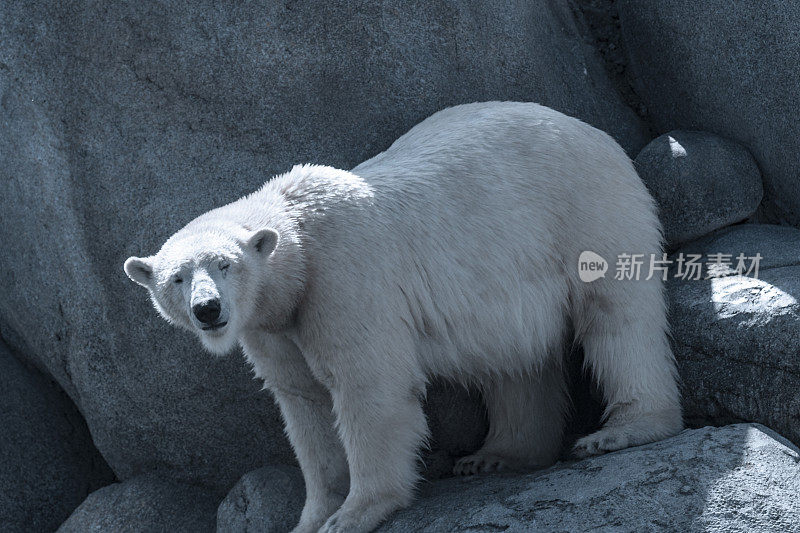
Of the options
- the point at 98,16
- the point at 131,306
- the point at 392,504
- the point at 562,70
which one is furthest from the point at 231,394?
the point at 562,70

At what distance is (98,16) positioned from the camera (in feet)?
16.2

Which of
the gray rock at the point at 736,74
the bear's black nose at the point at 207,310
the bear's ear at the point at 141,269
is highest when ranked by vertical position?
the gray rock at the point at 736,74

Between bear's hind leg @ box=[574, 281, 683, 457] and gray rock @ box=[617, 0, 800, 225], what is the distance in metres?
1.19

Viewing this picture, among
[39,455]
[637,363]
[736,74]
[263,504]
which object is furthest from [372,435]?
[736,74]

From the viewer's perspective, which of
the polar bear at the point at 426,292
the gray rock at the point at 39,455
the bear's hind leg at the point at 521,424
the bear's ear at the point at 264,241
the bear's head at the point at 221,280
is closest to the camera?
the bear's head at the point at 221,280

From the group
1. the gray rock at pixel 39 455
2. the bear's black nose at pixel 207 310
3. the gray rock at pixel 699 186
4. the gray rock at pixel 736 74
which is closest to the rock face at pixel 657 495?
the bear's black nose at pixel 207 310

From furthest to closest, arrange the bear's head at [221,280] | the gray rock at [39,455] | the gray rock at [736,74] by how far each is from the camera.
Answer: the gray rock at [39,455] → the gray rock at [736,74] → the bear's head at [221,280]

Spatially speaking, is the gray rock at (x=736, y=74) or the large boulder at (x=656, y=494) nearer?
the large boulder at (x=656, y=494)

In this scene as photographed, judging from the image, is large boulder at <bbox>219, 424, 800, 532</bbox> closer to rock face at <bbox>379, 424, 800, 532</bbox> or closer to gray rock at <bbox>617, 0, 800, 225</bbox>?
rock face at <bbox>379, 424, 800, 532</bbox>

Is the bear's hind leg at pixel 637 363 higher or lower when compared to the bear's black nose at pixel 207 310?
lower

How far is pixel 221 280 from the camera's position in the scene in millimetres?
3742

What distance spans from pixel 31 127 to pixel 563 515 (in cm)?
329

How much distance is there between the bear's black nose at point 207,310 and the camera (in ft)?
11.7

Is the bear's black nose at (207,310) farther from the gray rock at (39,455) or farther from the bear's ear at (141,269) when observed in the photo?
the gray rock at (39,455)
